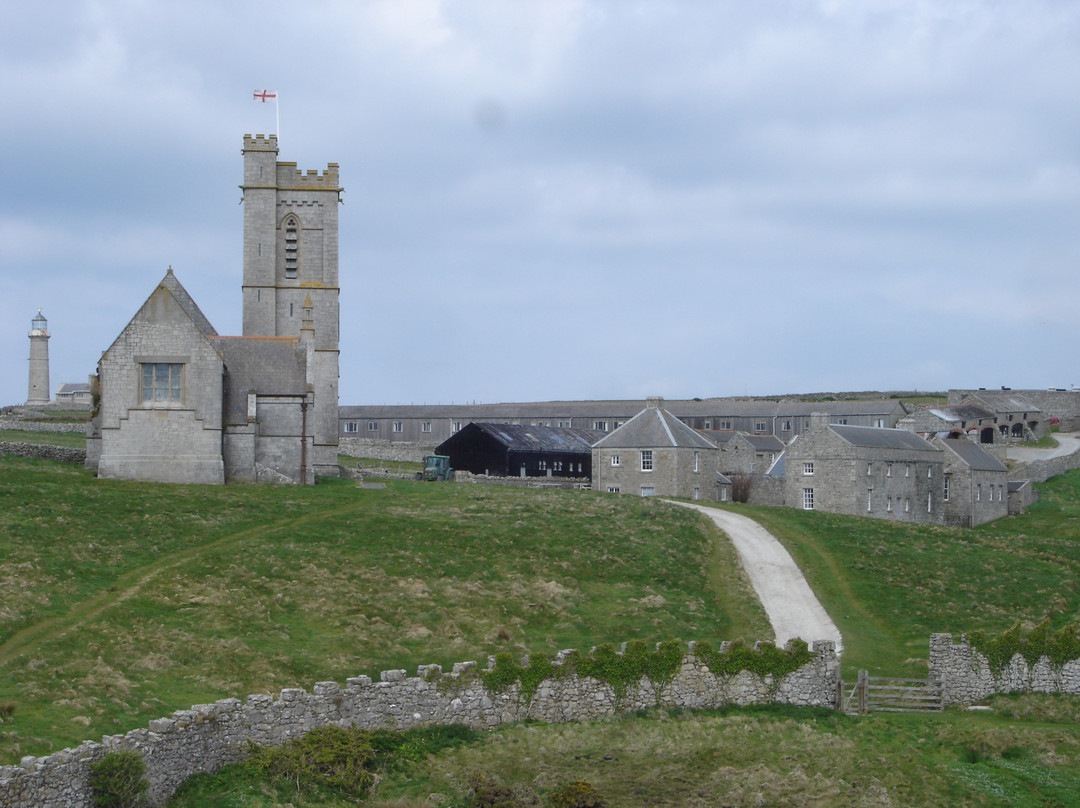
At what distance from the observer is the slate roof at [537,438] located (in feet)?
270

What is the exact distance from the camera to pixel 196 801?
21703 mm

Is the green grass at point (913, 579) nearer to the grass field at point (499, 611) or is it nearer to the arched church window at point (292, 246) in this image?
the grass field at point (499, 611)

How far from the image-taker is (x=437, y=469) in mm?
74750

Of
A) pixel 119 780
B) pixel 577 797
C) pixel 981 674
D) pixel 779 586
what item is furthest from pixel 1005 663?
pixel 119 780

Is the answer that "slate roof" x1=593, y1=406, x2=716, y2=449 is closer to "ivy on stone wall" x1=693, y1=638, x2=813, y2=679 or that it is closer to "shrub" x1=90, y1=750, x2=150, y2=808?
"ivy on stone wall" x1=693, y1=638, x2=813, y2=679

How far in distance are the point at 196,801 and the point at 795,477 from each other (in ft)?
174

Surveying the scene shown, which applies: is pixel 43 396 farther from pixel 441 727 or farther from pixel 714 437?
pixel 441 727

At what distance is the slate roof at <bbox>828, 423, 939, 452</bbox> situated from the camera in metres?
68.4

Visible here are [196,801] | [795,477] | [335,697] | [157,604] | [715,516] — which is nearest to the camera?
[196,801]

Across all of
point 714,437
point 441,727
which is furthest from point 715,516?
point 714,437

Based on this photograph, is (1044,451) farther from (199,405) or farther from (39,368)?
(39,368)

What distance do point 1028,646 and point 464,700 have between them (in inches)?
647

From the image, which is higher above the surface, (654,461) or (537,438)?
(537,438)

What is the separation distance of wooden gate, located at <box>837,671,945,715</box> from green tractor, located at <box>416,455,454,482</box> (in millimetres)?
43747
